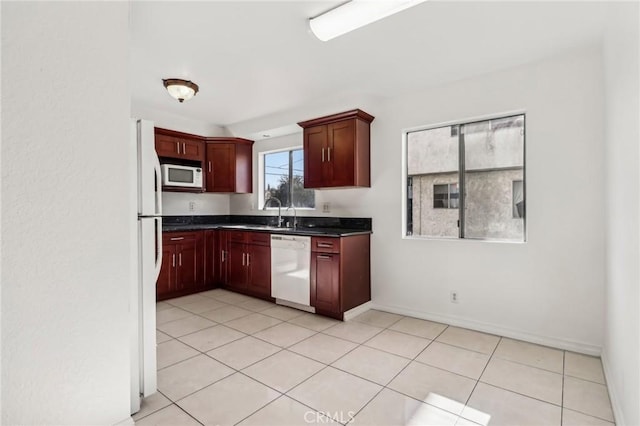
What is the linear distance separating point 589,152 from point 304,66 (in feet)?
8.39

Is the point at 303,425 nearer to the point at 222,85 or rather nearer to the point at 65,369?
the point at 65,369

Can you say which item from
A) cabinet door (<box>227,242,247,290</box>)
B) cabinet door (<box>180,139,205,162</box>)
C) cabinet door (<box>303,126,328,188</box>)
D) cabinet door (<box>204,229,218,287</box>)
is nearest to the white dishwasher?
cabinet door (<box>227,242,247,290</box>)

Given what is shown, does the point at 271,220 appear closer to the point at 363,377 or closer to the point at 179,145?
the point at 179,145

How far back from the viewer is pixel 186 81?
3.27 m

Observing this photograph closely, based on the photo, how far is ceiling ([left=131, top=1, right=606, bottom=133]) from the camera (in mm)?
2166

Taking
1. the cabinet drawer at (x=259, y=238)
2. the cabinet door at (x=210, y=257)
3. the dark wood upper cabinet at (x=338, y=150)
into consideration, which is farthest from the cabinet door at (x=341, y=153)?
the cabinet door at (x=210, y=257)

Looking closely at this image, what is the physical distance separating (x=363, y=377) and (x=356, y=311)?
1370 millimetres

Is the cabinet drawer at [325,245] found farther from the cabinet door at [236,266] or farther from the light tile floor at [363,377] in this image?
the cabinet door at [236,266]

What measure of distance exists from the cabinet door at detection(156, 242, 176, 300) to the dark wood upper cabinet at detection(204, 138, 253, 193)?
1227 mm

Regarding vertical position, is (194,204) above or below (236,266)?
above

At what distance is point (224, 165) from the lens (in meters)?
5.04

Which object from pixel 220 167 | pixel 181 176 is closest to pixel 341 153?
pixel 220 167

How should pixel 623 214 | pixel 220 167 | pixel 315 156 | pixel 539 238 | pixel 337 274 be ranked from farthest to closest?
pixel 220 167 < pixel 315 156 < pixel 337 274 < pixel 539 238 < pixel 623 214

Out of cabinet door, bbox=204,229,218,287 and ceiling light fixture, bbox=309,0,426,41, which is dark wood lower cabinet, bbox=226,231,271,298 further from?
ceiling light fixture, bbox=309,0,426,41
